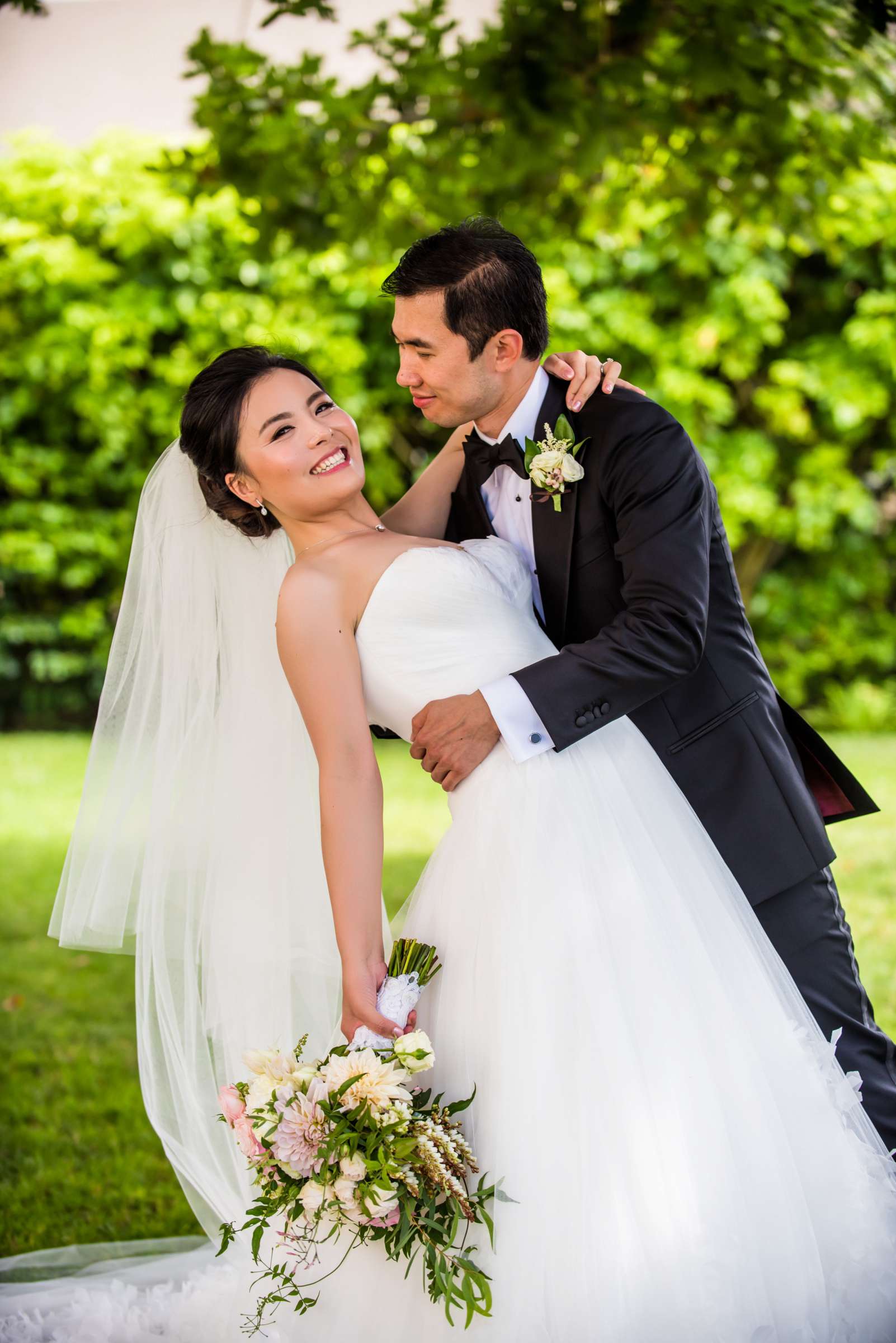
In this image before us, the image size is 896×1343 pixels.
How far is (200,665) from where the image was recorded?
309 cm

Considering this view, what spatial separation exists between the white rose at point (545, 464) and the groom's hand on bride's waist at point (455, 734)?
53 cm

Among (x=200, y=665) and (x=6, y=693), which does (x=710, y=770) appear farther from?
(x=6, y=693)

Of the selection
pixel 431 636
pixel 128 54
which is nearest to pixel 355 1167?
pixel 431 636

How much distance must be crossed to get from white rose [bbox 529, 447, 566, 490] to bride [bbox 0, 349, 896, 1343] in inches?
9.9

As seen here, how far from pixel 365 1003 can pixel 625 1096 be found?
1.75ft

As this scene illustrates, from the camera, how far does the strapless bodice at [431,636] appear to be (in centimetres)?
264

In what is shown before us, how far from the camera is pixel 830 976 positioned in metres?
2.88

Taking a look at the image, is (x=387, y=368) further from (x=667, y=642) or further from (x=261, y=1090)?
(x=261, y=1090)

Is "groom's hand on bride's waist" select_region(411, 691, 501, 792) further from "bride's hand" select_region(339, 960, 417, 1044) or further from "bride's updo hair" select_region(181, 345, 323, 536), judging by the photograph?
"bride's updo hair" select_region(181, 345, 323, 536)

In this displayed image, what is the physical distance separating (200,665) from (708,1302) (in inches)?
71.3

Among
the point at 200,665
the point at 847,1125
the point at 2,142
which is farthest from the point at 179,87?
the point at 847,1125

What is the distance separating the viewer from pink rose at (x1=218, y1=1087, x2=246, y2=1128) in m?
2.35

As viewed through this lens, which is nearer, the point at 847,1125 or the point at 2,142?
the point at 847,1125

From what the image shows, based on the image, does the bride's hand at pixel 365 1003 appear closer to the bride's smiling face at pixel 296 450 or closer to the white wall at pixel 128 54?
the bride's smiling face at pixel 296 450
